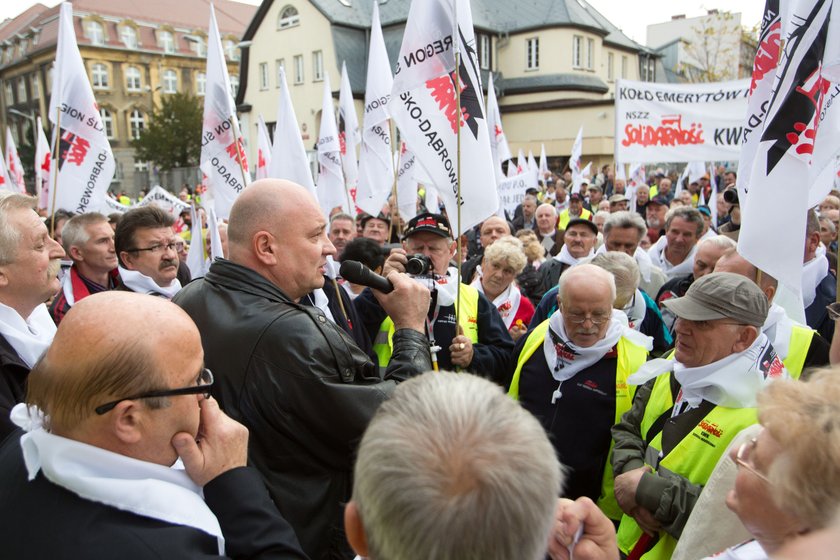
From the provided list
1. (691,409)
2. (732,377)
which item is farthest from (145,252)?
(732,377)

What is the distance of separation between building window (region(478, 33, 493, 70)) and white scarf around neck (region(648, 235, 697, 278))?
3693cm

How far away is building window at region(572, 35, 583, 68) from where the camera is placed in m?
41.0

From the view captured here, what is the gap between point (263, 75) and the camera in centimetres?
4131

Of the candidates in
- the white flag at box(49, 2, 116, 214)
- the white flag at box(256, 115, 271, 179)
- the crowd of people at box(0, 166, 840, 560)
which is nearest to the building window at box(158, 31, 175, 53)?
the white flag at box(256, 115, 271, 179)

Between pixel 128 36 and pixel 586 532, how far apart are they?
62.7 m

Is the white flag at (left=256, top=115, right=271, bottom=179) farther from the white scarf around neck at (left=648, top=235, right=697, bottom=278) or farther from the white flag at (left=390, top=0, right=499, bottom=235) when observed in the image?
the white flag at (left=390, top=0, right=499, bottom=235)

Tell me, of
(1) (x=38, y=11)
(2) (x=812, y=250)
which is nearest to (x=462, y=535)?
(2) (x=812, y=250)

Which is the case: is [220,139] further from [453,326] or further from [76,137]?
[453,326]

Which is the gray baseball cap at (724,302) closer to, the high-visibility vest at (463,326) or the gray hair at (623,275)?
the gray hair at (623,275)

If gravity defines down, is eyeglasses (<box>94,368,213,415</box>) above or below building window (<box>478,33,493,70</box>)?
below

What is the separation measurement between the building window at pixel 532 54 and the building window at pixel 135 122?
34510 millimetres

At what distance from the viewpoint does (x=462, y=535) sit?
100 cm

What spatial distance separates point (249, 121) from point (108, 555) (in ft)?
142

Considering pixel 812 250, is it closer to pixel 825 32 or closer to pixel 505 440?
pixel 825 32
